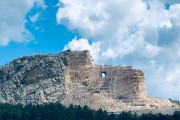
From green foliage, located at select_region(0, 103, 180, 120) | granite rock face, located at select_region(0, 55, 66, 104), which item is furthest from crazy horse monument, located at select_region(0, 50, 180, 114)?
green foliage, located at select_region(0, 103, 180, 120)

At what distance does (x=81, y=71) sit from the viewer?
533 feet

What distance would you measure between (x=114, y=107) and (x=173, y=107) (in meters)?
13.1

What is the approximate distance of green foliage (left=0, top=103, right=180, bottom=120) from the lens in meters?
134

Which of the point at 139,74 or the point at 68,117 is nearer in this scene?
the point at 68,117

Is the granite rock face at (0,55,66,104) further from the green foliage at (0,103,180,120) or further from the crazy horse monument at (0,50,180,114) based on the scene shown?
the green foliage at (0,103,180,120)

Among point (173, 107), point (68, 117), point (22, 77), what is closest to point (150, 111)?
point (173, 107)

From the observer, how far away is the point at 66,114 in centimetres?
13600

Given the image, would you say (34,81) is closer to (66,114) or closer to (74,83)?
(74,83)

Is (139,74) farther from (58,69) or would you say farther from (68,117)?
(68,117)

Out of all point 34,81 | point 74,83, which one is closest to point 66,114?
point 74,83

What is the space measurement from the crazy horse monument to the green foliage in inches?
477

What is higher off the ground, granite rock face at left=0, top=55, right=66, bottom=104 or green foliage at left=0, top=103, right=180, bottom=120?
granite rock face at left=0, top=55, right=66, bottom=104

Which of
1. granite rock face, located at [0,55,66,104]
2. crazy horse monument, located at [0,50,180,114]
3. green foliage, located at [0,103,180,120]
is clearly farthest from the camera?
granite rock face, located at [0,55,66,104]

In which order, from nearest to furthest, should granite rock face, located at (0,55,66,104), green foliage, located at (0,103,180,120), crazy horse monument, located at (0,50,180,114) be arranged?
green foliage, located at (0,103,180,120) → crazy horse monument, located at (0,50,180,114) → granite rock face, located at (0,55,66,104)
